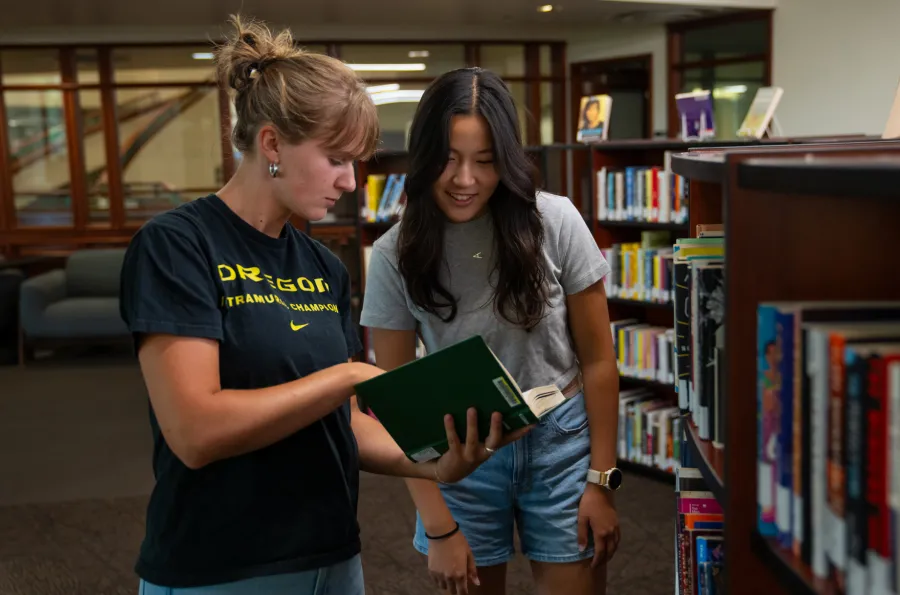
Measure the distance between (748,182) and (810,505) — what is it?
0.33 meters

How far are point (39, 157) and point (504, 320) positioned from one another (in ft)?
36.4

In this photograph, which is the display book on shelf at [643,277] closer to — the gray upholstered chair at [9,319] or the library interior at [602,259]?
the library interior at [602,259]

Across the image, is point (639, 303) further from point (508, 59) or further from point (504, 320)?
Answer: point (508, 59)

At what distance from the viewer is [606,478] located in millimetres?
1828

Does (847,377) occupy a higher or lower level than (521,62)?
lower

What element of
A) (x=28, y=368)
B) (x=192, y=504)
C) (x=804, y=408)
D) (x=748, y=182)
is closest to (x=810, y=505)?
(x=804, y=408)

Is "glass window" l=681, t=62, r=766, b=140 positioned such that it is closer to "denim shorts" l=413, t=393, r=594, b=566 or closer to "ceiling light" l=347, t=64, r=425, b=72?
"ceiling light" l=347, t=64, r=425, b=72

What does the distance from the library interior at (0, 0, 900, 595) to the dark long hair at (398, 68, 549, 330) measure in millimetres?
57

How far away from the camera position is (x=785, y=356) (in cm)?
94

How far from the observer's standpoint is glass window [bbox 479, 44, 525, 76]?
40.2 ft

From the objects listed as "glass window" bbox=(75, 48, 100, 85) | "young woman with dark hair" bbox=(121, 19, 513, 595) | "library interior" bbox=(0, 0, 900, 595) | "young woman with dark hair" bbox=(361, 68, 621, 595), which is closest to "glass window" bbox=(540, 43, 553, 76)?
"library interior" bbox=(0, 0, 900, 595)

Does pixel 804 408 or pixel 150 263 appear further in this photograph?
pixel 150 263

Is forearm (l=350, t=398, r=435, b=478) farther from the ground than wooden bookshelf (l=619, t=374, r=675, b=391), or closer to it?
farther from the ground

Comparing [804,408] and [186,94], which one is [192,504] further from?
[186,94]
